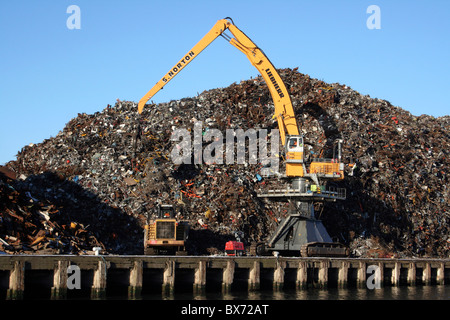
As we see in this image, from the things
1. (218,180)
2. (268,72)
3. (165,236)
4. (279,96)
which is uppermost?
(268,72)

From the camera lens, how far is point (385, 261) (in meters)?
32.3

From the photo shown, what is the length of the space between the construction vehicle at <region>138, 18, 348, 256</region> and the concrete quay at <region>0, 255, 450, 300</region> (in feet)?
6.65

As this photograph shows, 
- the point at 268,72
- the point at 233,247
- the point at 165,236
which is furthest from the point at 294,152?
the point at 165,236

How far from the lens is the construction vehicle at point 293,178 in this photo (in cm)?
3322

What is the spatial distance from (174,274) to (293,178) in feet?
42.2

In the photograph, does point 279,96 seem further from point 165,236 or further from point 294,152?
point 165,236

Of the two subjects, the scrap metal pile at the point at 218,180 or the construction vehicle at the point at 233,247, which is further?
the scrap metal pile at the point at 218,180

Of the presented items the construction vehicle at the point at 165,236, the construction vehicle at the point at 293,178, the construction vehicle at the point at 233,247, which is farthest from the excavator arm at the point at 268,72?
the construction vehicle at the point at 165,236

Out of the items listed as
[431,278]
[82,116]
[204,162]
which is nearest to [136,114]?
[82,116]

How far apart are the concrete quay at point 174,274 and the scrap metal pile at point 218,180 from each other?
460 centimetres

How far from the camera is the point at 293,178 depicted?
3512 cm

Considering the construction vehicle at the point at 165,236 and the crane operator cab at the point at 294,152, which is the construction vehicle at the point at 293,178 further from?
the construction vehicle at the point at 165,236
